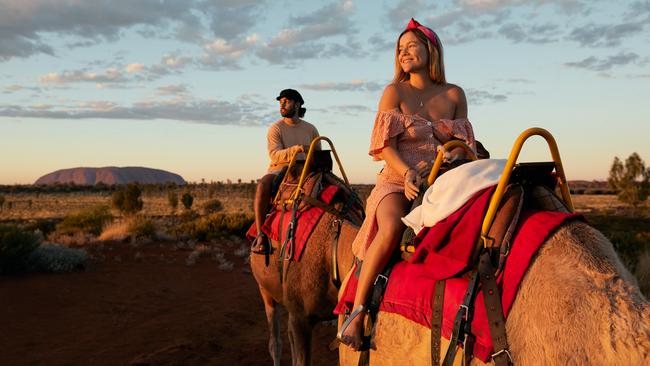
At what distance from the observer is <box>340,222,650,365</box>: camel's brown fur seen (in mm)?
2115

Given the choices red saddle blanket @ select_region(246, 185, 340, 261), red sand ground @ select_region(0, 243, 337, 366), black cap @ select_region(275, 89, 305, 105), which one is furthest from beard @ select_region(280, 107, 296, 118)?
red sand ground @ select_region(0, 243, 337, 366)

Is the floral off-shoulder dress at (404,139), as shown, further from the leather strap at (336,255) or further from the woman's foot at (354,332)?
the leather strap at (336,255)

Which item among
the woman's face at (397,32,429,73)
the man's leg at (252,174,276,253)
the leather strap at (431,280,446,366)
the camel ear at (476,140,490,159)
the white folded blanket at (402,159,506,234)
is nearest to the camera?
the leather strap at (431,280,446,366)

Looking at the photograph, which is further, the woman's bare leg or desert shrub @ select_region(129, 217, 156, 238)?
desert shrub @ select_region(129, 217, 156, 238)

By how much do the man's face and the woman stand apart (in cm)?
331

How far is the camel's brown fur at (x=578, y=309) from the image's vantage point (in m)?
2.12

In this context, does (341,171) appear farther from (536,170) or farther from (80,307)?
(80,307)

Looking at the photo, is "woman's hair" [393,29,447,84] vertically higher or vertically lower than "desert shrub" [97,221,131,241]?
higher

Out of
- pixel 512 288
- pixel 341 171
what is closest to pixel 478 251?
pixel 512 288

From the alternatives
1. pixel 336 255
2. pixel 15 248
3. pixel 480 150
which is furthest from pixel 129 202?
pixel 480 150

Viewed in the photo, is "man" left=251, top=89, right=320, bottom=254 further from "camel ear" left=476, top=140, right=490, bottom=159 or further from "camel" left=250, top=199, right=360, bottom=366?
"camel ear" left=476, top=140, right=490, bottom=159

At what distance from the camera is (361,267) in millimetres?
3811

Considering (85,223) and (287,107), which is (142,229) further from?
(287,107)

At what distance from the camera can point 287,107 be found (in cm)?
733
